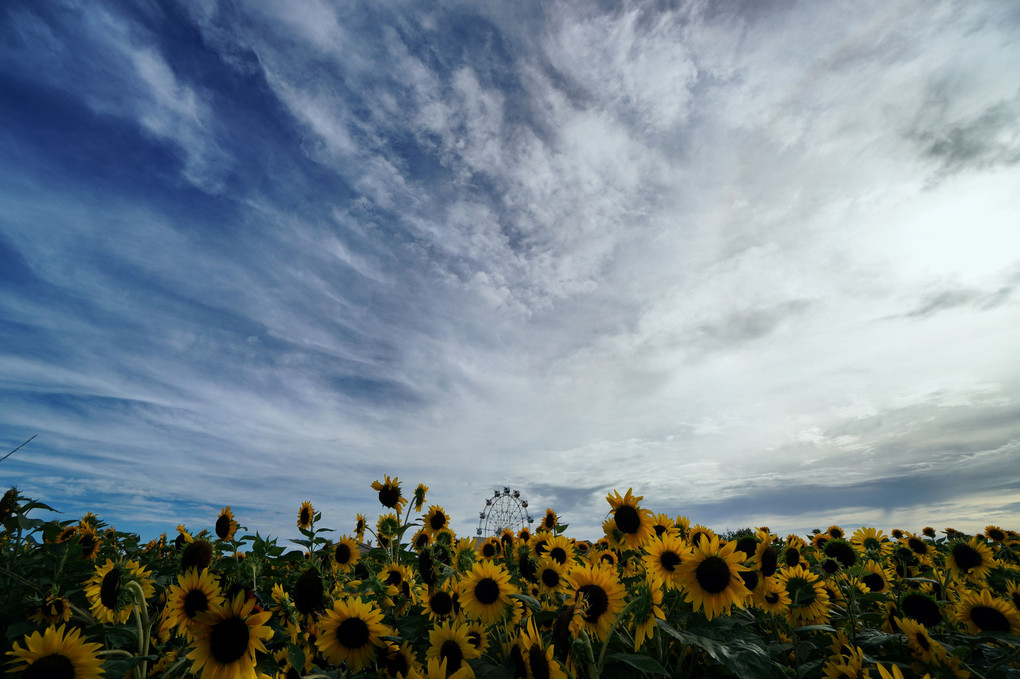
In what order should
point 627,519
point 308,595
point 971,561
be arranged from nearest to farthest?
point 308,595, point 627,519, point 971,561

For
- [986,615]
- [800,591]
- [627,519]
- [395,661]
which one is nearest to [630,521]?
[627,519]

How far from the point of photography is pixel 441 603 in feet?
Result: 13.5

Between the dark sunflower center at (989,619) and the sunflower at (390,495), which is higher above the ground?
the sunflower at (390,495)

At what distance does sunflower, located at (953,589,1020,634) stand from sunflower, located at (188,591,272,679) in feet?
19.2

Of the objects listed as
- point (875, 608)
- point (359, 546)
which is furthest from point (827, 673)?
point (359, 546)

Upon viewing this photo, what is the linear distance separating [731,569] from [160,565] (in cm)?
649

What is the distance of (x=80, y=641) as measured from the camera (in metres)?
2.83

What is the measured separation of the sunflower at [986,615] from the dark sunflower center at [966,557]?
85.4 inches

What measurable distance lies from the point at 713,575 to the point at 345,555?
5100 mm

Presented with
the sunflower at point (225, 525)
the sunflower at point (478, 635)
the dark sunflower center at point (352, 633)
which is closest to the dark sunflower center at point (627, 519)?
the sunflower at point (478, 635)

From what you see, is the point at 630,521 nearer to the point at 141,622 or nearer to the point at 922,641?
the point at 922,641

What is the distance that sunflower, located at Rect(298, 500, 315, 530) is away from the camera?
8844 millimetres

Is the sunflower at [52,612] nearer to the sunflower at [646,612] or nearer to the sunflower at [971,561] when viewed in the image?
the sunflower at [646,612]

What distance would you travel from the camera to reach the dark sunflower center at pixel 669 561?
391 cm
